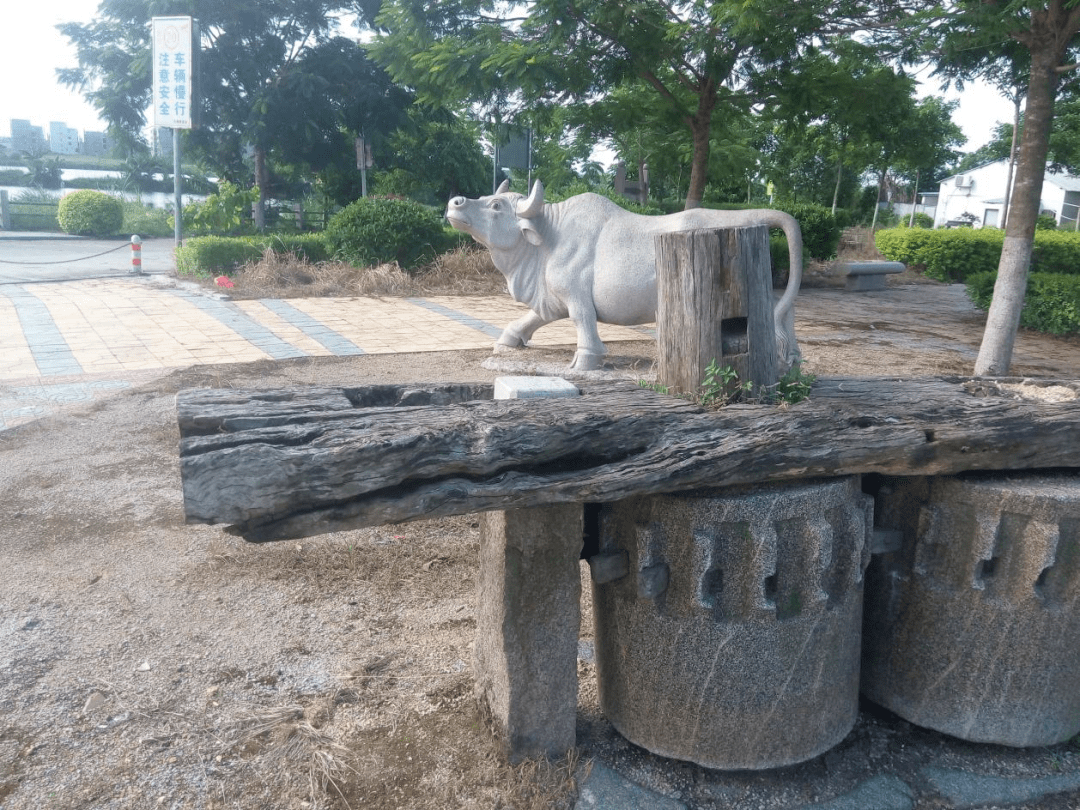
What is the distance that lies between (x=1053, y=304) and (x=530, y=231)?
6847 mm

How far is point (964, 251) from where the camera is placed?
16375 millimetres

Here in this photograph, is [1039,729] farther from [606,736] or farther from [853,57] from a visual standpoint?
[853,57]

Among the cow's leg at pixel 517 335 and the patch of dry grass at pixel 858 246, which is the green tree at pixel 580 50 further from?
the patch of dry grass at pixel 858 246

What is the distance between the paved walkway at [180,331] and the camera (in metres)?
7.30

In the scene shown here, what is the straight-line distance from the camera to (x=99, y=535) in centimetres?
422

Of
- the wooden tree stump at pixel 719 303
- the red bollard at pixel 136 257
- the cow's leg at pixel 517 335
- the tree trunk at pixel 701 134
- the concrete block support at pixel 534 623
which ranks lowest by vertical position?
the concrete block support at pixel 534 623

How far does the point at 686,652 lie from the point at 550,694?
43 cm

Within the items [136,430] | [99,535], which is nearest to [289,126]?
[136,430]

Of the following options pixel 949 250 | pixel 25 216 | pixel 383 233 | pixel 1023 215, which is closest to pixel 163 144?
pixel 25 216

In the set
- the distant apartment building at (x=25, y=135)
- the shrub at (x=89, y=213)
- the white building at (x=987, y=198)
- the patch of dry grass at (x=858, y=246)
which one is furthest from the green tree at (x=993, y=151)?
the distant apartment building at (x=25, y=135)

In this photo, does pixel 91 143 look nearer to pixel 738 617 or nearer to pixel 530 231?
pixel 530 231

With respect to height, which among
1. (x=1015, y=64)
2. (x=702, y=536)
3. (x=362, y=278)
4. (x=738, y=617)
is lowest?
(x=738, y=617)

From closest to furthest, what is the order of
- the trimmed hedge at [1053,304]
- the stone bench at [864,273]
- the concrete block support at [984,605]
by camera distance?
the concrete block support at [984,605] < the trimmed hedge at [1053,304] < the stone bench at [864,273]

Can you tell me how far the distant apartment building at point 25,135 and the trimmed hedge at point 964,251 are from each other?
3988cm
